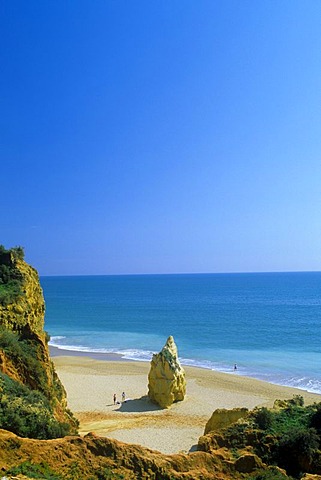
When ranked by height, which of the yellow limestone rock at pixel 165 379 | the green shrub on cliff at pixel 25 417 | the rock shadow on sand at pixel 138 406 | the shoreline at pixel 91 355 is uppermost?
the green shrub on cliff at pixel 25 417

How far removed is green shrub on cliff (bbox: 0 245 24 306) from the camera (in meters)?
18.8

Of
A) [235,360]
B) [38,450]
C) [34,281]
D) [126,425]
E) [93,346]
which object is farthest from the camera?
[93,346]

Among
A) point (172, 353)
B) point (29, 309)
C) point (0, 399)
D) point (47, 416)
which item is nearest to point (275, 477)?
point (47, 416)

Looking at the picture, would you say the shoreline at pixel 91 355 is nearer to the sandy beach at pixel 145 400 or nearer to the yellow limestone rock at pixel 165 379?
the sandy beach at pixel 145 400

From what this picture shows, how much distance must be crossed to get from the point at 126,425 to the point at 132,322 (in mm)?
55040

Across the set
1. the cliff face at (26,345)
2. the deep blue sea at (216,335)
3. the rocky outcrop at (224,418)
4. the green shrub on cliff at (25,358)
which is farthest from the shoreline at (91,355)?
the green shrub on cliff at (25,358)

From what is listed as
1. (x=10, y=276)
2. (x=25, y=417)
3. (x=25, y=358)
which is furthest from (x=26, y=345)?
(x=25, y=417)

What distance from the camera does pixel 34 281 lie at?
72.6 feet

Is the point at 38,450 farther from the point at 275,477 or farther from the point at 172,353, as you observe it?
the point at 172,353

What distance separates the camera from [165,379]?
2939cm

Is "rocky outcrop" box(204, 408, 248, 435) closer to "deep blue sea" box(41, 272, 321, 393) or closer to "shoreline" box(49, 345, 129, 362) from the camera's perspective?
"deep blue sea" box(41, 272, 321, 393)

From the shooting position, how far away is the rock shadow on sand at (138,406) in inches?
1127

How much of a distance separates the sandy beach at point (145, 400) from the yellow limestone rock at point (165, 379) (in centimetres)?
70

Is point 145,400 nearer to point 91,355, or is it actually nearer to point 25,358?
point 25,358
